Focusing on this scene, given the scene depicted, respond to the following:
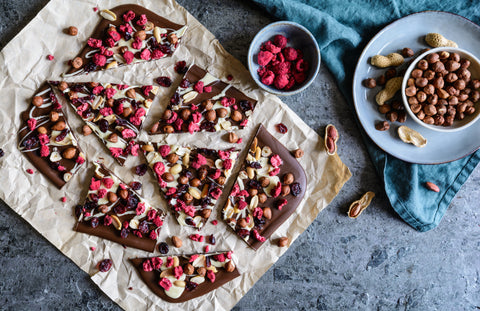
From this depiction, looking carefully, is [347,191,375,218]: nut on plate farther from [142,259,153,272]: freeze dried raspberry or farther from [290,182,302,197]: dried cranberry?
[142,259,153,272]: freeze dried raspberry

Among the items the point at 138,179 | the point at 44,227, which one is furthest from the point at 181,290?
the point at 44,227

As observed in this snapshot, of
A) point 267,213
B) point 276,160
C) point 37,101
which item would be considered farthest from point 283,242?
point 37,101

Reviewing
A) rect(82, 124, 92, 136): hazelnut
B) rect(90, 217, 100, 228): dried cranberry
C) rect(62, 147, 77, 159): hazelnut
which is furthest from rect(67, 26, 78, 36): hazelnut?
rect(90, 217, 100, 228): dried cranberry

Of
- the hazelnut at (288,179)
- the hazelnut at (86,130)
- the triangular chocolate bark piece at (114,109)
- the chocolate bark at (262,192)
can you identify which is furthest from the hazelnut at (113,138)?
the hazelnut at (288,179)

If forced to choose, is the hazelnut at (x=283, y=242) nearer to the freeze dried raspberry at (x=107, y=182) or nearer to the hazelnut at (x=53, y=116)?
the freeze dried raspberry at (x=107, y=182)

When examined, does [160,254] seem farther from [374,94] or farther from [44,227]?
[374,94]

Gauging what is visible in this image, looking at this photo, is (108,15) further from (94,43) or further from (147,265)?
(147,265)

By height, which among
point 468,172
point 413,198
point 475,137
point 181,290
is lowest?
point 181,290
